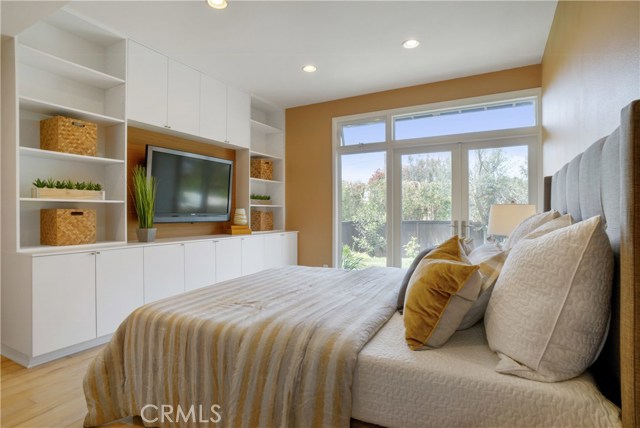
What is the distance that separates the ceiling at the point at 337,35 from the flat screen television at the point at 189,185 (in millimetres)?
1063

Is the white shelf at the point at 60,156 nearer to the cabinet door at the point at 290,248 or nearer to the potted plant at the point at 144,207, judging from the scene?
the potted plant at the point at 144,207

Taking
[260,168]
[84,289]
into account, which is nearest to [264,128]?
[260,168]

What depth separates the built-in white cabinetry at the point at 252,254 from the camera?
13.6 ft

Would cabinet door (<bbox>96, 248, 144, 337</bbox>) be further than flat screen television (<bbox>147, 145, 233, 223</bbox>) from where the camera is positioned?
No

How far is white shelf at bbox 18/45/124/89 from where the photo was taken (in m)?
2.47

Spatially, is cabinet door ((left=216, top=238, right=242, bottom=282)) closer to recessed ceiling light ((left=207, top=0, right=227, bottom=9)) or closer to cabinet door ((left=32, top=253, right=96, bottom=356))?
cabinet door ((left=32, top=253, right=96, bottom=356))

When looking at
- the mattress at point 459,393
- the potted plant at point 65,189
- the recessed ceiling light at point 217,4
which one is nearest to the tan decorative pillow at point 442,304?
the mattress at point 459,393

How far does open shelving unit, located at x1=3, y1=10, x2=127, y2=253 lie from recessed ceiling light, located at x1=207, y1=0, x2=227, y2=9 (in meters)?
1.07

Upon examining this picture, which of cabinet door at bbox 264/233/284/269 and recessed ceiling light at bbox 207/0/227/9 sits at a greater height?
recessed ceiling light at bbox 207/0/227/9

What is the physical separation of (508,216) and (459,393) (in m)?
2.39

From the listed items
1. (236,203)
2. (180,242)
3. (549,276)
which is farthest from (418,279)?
(236,203)

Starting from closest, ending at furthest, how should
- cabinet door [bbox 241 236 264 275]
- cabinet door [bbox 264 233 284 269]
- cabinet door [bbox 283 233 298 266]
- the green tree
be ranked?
the green tree
cabinet door [bbox 241 236 264 275]
cabinet door [bbox 264 233 284 269]
cabinet door [bbox 283 233 298 266]

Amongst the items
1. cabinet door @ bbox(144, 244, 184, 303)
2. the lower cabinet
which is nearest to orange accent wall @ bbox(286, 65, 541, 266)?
the lower cabinet

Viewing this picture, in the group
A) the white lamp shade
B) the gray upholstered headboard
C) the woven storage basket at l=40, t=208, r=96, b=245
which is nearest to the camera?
the gray upholstered headboard
